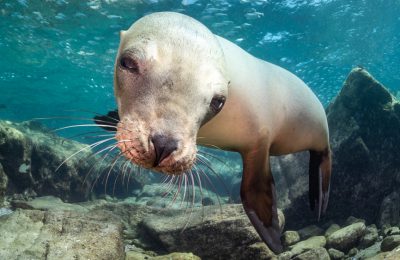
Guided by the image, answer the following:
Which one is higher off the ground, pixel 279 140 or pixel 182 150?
pixel 182 150

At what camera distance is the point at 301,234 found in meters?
5.78

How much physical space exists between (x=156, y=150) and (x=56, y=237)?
2382 mm

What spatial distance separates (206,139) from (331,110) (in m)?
5.57

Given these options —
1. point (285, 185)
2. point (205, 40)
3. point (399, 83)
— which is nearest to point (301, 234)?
point (285, 185)

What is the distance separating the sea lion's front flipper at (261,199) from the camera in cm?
326

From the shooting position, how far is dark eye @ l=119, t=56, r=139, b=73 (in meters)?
2.21

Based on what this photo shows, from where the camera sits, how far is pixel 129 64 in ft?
7.36

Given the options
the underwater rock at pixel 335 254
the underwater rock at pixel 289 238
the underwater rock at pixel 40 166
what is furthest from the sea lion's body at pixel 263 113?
the underwater rock at pixel 40 166

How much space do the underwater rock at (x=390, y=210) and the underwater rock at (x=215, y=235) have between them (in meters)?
2.70

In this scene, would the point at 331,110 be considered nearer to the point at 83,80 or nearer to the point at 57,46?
the point at 57,46

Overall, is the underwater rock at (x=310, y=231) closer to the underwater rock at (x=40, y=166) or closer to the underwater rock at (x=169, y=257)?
the underwater rock at (x=169, y=257)

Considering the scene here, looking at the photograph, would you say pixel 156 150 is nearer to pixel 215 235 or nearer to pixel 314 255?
pixel 215 235

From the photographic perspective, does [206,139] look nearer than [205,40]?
No

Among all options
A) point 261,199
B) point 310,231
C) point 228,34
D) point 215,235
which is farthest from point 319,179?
point 228,34
